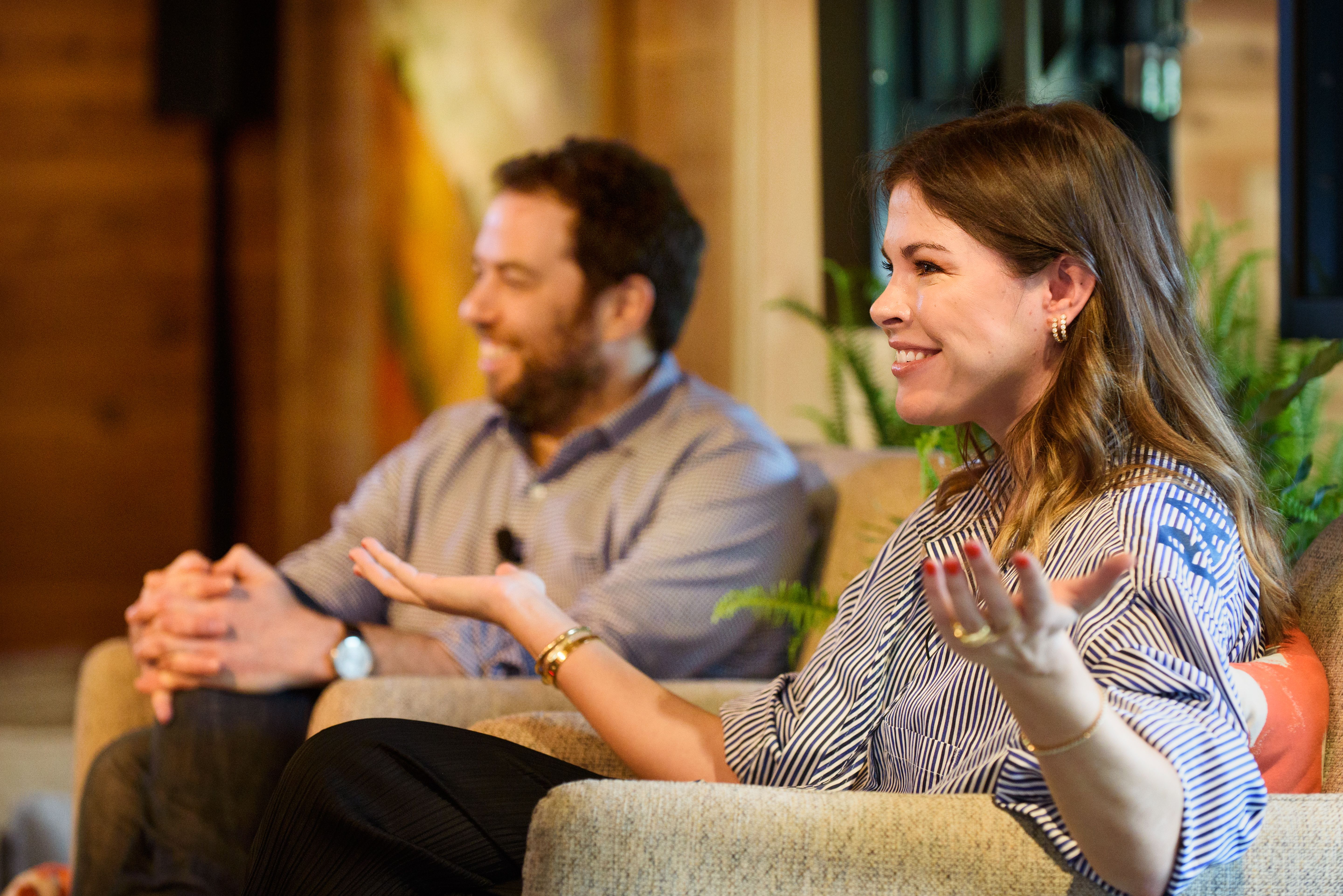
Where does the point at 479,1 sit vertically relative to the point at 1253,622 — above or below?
above

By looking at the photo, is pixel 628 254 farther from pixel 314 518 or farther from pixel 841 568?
pixel 314 518

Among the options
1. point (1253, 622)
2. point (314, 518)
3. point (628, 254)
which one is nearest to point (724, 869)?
point (1253, 622)

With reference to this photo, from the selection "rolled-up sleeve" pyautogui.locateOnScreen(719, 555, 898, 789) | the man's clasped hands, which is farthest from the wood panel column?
"rolled-up sleeve" pyautogui.locateOnScreen(719, 555, 898, 789)

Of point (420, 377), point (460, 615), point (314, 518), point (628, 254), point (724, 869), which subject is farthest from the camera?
point (314, 518)

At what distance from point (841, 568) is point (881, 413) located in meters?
0.45

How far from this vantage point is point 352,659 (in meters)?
1.68

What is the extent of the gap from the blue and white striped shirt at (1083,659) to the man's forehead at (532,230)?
35.9 inches

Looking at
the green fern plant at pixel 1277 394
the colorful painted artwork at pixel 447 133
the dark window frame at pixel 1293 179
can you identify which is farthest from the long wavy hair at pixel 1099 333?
the colorful painted artwork at pixel 447 133

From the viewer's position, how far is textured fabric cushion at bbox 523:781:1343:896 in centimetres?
87

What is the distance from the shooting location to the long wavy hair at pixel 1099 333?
3.50ft

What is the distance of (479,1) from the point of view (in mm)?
3488

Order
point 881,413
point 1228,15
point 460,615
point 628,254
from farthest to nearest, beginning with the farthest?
point 1228,15, point 881,413, point 628,254, point 460,615

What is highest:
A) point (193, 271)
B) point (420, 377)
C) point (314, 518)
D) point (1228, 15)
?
point (1228, 15)

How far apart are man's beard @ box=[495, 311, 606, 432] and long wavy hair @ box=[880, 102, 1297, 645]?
36.5 inches
